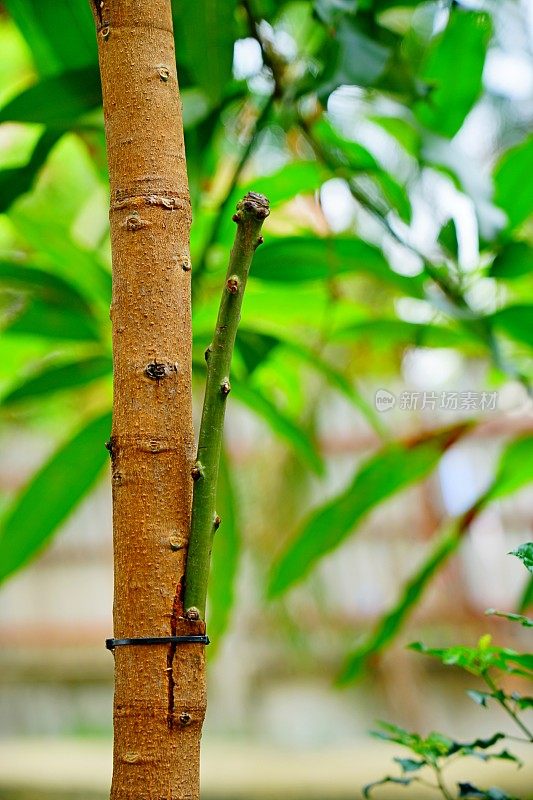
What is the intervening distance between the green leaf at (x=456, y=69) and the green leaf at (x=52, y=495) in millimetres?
371

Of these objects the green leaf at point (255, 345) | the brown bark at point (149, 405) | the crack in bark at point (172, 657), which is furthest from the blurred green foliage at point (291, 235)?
the crack in bark at point (172, 657)

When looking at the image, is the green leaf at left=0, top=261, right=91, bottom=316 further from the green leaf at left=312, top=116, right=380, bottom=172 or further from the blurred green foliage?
the green leaf at left=312, top=116, right=380, bottom=172

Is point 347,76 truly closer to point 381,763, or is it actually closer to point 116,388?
point 116,388

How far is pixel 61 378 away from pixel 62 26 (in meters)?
0.26

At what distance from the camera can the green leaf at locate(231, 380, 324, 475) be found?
0.71 meters

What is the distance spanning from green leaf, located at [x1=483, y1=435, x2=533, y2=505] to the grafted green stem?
18.1 inches

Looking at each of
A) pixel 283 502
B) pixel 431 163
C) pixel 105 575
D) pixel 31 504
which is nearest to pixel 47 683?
pixel 105 575

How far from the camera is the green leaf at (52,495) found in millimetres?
673

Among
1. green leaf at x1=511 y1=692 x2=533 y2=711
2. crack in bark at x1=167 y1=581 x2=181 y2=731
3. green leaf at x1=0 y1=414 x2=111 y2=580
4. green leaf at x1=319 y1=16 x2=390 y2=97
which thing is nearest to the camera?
crack in bark at x1=167 y1=581 x2=181 y2=731

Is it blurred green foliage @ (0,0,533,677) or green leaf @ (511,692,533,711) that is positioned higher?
blurred green foliage @ (0,0,533,677)

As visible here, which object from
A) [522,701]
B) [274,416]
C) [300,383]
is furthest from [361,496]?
[300,383]

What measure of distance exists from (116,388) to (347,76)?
11.8 inches

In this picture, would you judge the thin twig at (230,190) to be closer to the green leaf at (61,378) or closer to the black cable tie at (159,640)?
the green leaf at (61,378)

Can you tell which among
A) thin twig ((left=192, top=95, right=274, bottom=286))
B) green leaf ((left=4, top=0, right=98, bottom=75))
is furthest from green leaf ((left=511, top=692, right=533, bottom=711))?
green leaf ((left=4, top=0, right=98, bottom=75))
